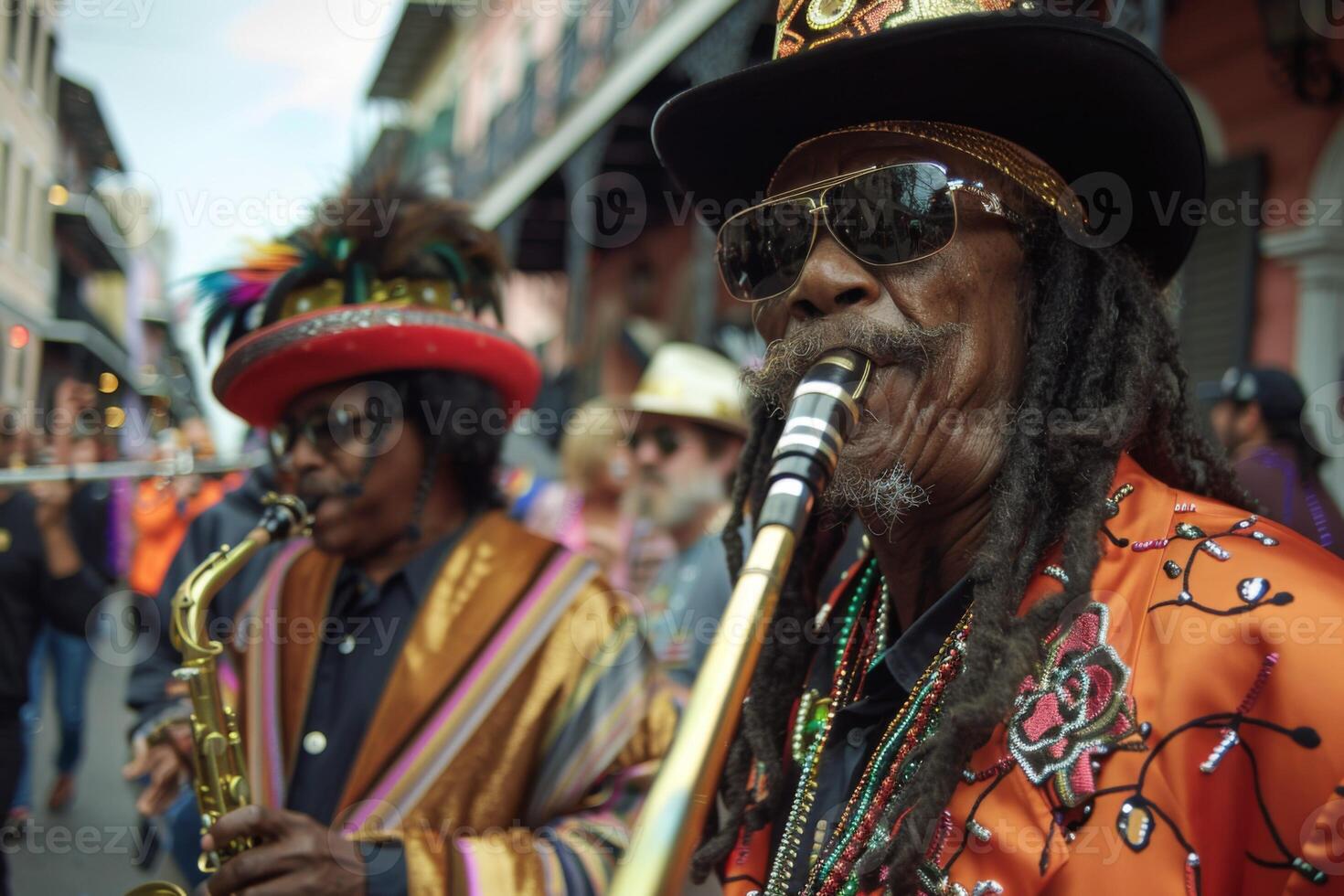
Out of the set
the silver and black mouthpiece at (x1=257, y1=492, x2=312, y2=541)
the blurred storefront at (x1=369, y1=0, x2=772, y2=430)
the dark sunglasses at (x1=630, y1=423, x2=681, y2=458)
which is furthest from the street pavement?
the blurred storefront at (x1=369, y1=0, x2=772, y2=430)

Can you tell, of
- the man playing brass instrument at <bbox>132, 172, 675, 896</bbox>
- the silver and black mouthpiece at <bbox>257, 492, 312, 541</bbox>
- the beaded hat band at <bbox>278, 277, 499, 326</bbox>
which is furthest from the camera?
the beaded hat band at <bbox>278, 277, 499, 326</bbox>

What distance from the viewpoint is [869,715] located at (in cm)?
169

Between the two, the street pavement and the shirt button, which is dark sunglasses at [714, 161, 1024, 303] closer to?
the shirt button

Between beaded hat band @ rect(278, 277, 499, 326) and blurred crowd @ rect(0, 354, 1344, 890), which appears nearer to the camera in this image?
beaded hat band @ rect(278, 277, 499, 326)

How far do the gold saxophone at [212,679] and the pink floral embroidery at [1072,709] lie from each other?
1752mm

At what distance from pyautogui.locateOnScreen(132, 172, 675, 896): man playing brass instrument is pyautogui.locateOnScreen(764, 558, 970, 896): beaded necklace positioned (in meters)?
0.82

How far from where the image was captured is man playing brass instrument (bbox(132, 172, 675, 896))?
7.80 feet

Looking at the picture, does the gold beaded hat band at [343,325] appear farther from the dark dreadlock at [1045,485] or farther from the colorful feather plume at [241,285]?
the dark dreadlock at [1045,485]

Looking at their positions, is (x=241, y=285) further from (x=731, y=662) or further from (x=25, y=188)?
(x=731, y=662)

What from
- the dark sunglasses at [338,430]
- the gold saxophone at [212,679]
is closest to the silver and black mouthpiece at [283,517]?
the gold saxophone at [212,679]

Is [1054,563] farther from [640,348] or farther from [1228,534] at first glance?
[640,348]

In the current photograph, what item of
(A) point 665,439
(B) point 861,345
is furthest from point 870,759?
(A) point 665,439

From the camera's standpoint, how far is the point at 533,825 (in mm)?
2547

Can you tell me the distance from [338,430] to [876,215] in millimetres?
1717
